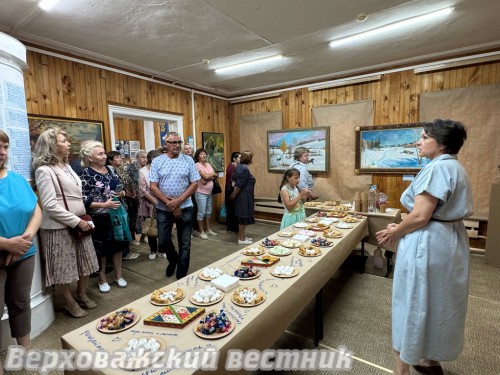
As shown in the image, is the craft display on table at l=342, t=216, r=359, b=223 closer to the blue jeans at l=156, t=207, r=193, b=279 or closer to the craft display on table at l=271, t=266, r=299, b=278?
the craft display on table at l=271, t=266, r=299, b=278

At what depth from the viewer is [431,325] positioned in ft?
4.59

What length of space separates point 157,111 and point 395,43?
359cm

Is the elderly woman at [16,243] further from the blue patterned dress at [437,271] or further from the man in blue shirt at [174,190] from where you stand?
the blue patterned dress at [437,271]

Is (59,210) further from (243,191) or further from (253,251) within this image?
(243,191)

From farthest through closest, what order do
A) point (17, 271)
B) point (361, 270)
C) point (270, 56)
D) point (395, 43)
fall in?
point (270, 56) → point (395, 43) → point (361, 270) → point (17, 271)

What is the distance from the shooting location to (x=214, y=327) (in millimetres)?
1037

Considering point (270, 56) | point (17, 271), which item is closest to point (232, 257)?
point (17, 271)

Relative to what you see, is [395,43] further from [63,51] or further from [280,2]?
[63,51]

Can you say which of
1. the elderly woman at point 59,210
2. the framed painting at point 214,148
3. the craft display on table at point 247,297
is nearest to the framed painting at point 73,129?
the elderly woman at point 59,210

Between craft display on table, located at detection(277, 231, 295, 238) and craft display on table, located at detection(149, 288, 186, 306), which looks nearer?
craft display on table, located at detection(149, 288, 186, 306)

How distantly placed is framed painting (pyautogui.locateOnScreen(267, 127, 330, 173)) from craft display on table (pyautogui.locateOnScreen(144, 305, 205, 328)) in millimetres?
4135

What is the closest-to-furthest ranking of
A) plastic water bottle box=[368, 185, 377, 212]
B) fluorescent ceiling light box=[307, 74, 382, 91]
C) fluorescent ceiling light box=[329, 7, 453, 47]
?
fluorescent ceiling light box=[329, 7, 453, 47]
plastic water bottle box=[368, 185, 377, 212]
fluorescent ceiling light box=[307, 74, 382, 91]

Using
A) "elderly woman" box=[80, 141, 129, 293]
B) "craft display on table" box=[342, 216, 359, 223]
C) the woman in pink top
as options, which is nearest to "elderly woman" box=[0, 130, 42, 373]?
"elderly woman" box=[80, 141, 129, 293]

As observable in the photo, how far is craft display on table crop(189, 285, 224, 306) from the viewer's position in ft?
4.07
